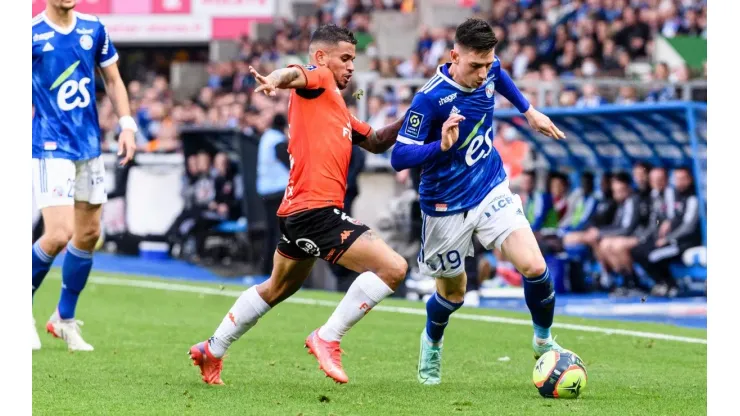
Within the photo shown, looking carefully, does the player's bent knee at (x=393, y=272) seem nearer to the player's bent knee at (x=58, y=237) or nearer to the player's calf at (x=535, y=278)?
the player's calf at (x=535, y=278)

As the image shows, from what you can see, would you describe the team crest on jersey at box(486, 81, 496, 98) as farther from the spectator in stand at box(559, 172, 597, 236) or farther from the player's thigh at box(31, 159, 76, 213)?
the spectator in stand at box(559, 172, 597, 236)

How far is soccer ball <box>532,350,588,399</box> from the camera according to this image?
733cm

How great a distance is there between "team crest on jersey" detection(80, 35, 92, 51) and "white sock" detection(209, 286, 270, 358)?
254cm

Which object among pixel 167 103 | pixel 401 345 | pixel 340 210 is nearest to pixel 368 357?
pixel 401 345

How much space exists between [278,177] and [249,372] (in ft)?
27.9

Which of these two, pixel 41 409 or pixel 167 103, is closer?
pixel 41 409

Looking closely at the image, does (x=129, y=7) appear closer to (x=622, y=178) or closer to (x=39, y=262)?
(x=622, y=178)

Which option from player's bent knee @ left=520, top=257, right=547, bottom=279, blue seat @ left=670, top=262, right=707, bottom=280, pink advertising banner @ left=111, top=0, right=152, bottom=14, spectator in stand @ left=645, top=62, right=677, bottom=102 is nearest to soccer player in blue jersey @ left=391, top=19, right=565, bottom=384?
player's bent knee @ left=520, top=257, right=547, bottom=279

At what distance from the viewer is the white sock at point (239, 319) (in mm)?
7719

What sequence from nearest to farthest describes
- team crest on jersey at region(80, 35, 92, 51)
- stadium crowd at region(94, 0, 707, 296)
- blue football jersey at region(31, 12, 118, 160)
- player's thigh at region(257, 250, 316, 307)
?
player's thigh at region(257, 250, 316, 307)
blue football jersey at region(31, 12, 118, 160)
team crest on jersey at region(80, 35, 92, 51)
stadium crowd at region(94, 0, 707, 296)

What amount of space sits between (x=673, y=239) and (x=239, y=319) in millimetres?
8974

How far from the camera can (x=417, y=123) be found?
774cm

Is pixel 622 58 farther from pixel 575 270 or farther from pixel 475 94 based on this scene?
pixel 475 94

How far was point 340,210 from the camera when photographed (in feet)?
24.8
